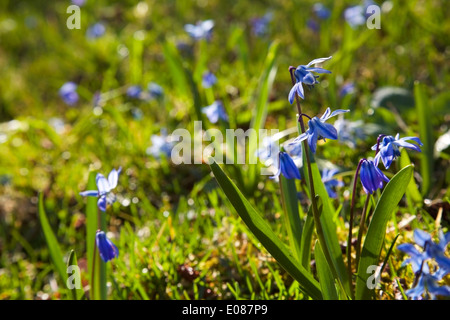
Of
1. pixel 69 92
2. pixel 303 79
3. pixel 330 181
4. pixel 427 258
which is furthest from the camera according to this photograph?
pixel 69 92

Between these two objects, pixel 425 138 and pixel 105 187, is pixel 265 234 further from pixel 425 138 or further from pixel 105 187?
pixel 425 138

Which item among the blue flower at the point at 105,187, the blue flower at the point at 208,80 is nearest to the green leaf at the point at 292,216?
the blue flower at the point at 105,187

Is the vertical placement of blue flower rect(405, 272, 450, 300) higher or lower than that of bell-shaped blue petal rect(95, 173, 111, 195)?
lower

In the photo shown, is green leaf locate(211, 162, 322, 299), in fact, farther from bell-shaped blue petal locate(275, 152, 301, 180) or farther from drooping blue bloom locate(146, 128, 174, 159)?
drooping blue bloom locate(146, 128, 174, 159)

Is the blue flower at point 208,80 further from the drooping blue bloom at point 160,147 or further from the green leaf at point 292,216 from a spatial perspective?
the green leaf at point 292,216

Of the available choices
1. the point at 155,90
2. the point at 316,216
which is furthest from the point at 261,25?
the point at 316,216

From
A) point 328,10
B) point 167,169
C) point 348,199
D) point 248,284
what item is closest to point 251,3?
point 328,10

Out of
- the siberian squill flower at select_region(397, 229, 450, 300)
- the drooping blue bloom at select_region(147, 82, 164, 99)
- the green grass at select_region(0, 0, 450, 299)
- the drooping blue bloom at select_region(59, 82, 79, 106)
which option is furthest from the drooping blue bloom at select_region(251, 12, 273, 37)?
the siberian squill flower at select_region(397, 229, 450, 300)
